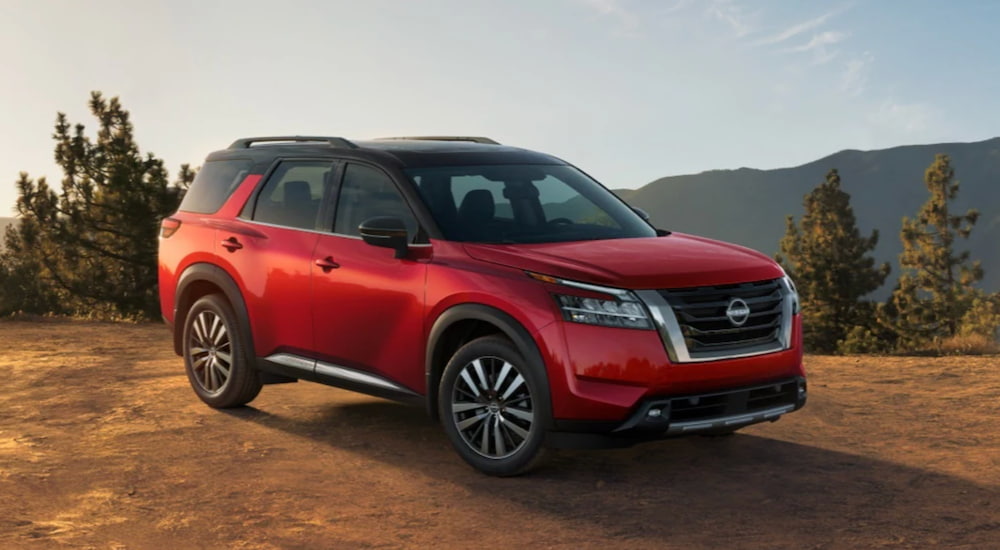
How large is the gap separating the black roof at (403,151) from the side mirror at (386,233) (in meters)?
0.68

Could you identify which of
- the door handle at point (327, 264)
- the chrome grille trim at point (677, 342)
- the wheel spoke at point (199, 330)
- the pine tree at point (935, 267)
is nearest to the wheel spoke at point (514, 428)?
the chrome grille trim at point (677, 342)

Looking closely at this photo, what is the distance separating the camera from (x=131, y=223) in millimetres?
28625

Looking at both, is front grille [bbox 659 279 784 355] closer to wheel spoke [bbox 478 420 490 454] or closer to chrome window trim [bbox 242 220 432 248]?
wheel spoke [bbox 478 420 490 454]

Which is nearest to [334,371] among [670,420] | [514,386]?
[514,386]

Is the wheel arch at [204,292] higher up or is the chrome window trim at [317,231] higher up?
the chrome window trim at [317,231]

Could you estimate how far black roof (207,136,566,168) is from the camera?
7883 mm

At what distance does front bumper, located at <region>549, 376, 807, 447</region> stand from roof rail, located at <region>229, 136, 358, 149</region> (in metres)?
2.79

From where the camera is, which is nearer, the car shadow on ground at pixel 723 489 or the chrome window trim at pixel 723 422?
the car shadow on ground at pixel 723 489

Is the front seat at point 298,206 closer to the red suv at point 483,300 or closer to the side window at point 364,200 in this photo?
the red suv at point 483,300

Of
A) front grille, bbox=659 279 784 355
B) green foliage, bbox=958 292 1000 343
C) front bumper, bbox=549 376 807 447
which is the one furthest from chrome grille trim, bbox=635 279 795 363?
green foliage, bbox=958 292 1000 343

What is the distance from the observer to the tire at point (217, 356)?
894 centimetres

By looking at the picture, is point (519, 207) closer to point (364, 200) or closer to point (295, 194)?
point (364, 200)

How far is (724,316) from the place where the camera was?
21.7 ft

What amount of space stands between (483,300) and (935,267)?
65.2 metres
